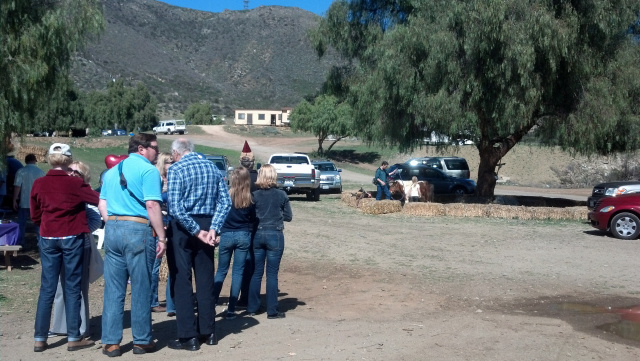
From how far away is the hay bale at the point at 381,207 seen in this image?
2186 centimetres

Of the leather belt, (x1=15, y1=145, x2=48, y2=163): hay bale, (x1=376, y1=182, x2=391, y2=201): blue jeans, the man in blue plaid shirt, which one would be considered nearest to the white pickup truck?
(x1=376, y1=182, x2=391, y2=201): blue jeans

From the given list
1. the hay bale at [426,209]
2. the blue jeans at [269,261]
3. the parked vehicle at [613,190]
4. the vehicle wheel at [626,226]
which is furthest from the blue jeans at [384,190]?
the blue jeans at [269,261]

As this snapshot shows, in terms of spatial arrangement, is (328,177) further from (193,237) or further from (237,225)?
(193,237)

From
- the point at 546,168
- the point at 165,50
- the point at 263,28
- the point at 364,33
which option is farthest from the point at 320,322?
the point at 263,28

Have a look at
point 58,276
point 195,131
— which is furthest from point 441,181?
point 195,131

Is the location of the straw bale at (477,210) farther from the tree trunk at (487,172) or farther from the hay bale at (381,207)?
the tree trunk at (487,172)

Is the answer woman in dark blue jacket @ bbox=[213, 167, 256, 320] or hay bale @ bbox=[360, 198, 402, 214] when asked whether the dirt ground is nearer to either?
woman in dark blue jacket @ bbox=[213, 167, 256, 320]

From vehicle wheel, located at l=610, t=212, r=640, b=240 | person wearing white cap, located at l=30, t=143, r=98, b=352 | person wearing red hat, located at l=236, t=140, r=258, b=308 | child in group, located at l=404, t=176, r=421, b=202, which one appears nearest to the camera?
person wearing white cap, located at l=30, t=143, r=98, b=352

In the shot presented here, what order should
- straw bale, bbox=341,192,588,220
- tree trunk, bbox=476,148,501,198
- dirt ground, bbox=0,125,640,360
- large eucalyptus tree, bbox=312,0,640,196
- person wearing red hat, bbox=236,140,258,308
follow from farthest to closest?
tree trunk, bbox=476,148,501,198 < large eucalyptus tree, bbox=312,0,640,196 < straw bale, bbox=341,192,588,220 < person wearing red hat, bbox=236,140,258,308 < dirt ground, bbox=0,125,640,360

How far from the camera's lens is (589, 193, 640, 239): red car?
16.2 m

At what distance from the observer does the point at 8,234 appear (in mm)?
10406

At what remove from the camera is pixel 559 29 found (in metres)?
22.1

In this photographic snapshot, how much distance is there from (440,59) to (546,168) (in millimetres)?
30352

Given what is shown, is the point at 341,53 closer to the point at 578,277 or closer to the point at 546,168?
the point at 578,277
